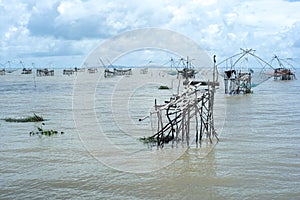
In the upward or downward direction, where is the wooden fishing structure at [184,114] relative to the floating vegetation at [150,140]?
upward

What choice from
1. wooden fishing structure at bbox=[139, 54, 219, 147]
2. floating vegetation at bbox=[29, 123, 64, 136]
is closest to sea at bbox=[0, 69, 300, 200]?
floating vegetation at bbox=[29, 123, 64, 136]

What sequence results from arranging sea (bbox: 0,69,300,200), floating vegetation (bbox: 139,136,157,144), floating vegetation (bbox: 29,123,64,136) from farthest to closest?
floating vegetation (bbox: 29,123,64,136)
floating vegetation (bbox: 139,136,157,144)
sea (bbox: 0,69,300,200)

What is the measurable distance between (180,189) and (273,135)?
635 cm

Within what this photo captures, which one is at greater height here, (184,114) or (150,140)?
(184,114)

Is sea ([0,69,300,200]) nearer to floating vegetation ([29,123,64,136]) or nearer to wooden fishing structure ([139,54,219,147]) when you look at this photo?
floating vegetation ([29,123,64,136])

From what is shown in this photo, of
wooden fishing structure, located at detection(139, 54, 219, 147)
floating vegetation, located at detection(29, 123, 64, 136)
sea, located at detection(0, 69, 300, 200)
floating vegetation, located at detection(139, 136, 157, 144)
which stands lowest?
sea, located at detection(0, 69, 300, 200)

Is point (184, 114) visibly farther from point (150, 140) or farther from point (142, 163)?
→ point (150, 140)

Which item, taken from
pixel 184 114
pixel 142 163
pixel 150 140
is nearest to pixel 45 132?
pixel 150 140

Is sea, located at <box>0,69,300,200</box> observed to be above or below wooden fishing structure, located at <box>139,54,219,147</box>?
below

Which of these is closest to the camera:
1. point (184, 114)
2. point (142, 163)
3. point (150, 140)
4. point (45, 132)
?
point (142, 163)

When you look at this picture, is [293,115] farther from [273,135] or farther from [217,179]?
[217,179]

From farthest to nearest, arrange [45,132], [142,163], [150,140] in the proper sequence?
1. [45,132]
2. [150,140]
3. [142,163]

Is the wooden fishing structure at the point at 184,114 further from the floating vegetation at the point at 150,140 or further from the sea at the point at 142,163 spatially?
the sea at the point at 142,163

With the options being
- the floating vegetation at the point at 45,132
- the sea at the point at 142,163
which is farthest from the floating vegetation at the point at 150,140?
the floating vegetation at the point at 45,132
